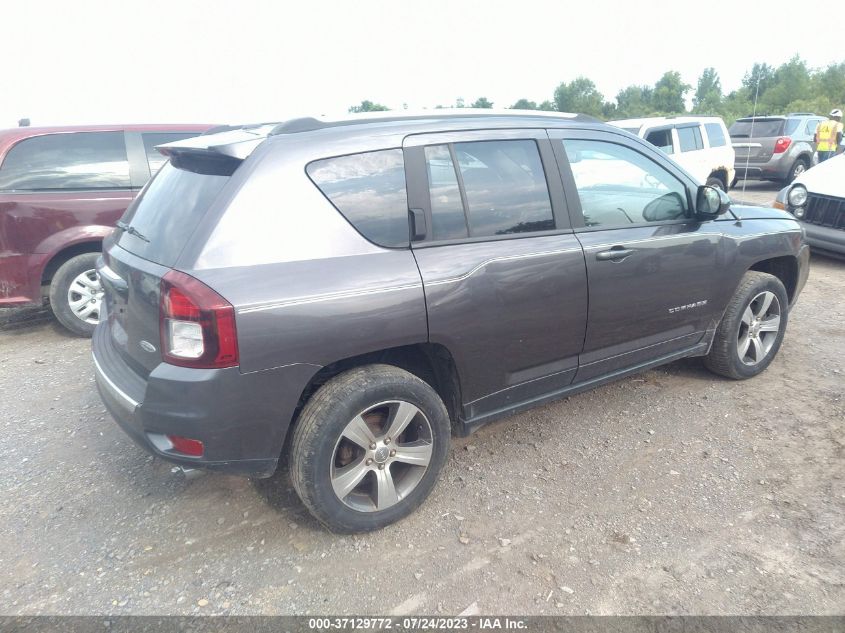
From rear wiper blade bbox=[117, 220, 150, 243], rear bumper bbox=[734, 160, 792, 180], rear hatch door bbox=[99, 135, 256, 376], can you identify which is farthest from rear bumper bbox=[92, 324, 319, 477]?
rear bumper bbox=[734, 160, 792, 180]

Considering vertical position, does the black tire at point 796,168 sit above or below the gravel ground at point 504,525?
above

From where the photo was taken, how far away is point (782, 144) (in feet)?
43.3

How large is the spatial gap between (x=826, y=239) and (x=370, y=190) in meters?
6.82

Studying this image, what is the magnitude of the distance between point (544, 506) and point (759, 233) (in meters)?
2.45

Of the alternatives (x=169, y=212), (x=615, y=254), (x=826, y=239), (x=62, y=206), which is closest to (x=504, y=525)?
(x=615, y=254)

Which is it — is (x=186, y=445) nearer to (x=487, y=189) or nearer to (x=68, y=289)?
(x=487, y=189)

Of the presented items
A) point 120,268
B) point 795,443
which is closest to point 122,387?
point 120,268

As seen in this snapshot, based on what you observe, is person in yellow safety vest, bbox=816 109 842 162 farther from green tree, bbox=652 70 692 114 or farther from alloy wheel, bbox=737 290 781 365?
green tree, bbox=652 70 692 114

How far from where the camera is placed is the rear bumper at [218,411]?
2316 millimetres

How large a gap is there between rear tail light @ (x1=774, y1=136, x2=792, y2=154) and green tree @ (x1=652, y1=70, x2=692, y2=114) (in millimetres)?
55544

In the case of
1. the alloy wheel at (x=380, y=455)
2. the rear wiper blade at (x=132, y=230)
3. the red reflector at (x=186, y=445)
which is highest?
the rear wiper blade at (x=132, y=230)

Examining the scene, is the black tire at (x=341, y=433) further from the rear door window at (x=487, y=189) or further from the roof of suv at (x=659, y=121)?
the roof of suv at (x=659, y=121)

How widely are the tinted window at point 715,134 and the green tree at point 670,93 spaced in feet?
191

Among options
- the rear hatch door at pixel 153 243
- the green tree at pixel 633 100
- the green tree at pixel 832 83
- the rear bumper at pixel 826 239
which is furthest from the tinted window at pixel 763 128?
the green tree at pixel 633 100
